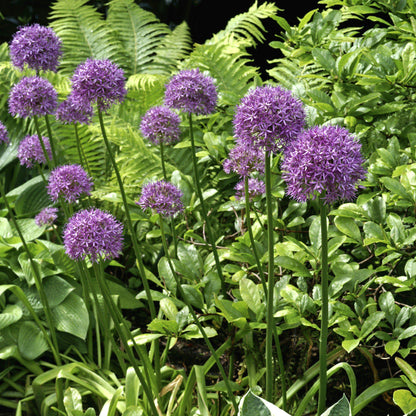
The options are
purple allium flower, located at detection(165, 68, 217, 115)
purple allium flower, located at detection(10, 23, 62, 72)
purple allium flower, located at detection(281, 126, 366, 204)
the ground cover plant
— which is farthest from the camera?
purple allium flower, located at detection(10, 23, 62, 72)

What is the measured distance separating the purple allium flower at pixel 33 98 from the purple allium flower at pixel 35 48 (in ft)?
0.29

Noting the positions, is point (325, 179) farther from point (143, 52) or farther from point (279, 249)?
point (143, 52)

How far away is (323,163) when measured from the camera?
41.2 inches

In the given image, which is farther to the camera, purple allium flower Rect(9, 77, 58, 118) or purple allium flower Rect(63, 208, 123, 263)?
purple allium flower Rect(9, 77, 58, 118)

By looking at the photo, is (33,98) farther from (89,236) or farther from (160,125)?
(89,236)

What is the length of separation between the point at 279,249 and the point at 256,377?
0.48 meters

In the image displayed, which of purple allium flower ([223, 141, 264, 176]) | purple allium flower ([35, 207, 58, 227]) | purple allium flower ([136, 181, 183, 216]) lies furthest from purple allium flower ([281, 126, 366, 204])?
purple allium flower ([35, 207, 58, 227])

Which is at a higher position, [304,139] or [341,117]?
[304,139]

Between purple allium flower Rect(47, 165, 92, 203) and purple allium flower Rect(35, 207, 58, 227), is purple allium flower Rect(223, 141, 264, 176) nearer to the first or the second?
purple allium flower Rect(47, 165, 92, 203)

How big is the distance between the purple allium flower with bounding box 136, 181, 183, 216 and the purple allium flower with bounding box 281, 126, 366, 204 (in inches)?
26.7

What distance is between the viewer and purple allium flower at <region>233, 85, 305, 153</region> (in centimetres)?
119

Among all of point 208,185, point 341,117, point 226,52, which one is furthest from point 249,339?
point 226,52

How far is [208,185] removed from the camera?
110 inches

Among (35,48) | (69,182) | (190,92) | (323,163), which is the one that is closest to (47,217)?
(69,182)
